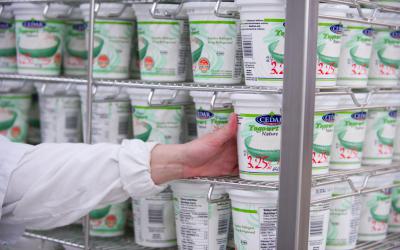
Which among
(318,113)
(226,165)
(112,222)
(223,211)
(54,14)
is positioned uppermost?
(54,14)

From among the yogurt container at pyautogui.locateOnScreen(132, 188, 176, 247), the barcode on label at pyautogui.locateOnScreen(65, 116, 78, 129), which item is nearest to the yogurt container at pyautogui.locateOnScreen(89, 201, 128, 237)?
the yogurt container at pyautogui.locateOnScreen(132, 188, 176, 247)

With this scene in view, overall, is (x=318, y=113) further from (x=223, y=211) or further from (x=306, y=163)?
(x=223, y=211)

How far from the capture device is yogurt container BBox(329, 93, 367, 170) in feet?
6.54

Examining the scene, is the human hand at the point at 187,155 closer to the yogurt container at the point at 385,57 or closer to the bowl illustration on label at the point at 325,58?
the bowl illustration on label at the point at 325,58

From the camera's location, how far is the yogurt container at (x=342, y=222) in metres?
2.01

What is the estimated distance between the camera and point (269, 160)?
5.97 ft

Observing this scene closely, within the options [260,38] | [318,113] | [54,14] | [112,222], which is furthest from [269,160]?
[54,14]

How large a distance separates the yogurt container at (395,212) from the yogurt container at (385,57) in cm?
30

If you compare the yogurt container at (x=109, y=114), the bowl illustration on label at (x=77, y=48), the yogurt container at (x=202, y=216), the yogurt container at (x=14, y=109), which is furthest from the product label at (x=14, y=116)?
the yogurt container at (x=202, y=216)

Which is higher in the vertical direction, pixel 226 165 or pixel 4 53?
pixel 4 53

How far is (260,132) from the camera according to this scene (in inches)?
71.4

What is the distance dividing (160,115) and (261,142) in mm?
377

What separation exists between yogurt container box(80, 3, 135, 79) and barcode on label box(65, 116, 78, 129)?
0.79 ft

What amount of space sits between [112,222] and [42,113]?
43 cm
